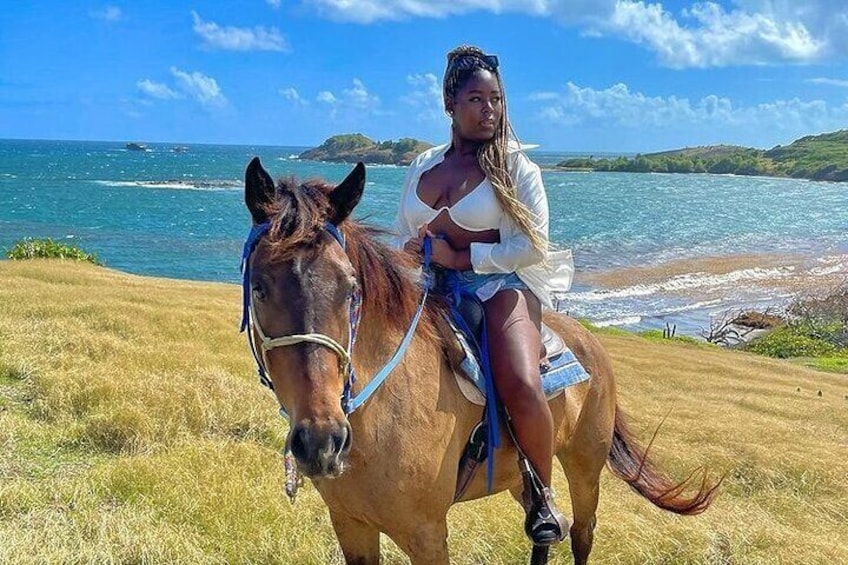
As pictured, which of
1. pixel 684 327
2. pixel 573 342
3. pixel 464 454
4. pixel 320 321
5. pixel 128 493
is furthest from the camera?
pixel 684 327

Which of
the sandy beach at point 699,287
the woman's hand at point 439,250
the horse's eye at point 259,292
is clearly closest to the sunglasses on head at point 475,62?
the woman's hand at point 439,250

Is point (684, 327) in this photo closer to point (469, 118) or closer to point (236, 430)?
point (236, 430)

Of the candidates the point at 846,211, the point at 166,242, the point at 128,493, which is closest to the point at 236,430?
the point at 128,493

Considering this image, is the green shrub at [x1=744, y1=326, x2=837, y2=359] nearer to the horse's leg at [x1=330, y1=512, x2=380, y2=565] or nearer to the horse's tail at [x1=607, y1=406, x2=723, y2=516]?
the horse's tail at [x1=607, y1=406, x2=723, y2=516]

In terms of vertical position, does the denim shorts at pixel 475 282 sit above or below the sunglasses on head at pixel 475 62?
below

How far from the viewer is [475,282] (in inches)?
151

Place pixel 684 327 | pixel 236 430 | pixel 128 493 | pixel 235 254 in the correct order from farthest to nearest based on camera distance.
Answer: pixel 235 254 < pixel 684 327 < pixel 236 430 < pixel 128 493

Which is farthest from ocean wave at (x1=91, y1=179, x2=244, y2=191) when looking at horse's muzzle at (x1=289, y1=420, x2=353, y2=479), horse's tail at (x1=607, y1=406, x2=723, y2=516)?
horse's muzzle at (x1=289, y1=420, x2=353, y2=479)

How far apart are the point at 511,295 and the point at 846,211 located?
89693 millimetres

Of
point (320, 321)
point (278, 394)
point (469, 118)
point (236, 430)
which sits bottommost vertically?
point (236, 430)

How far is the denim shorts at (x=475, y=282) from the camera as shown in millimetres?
3783

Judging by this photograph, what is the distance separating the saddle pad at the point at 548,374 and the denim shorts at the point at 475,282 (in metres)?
0.28

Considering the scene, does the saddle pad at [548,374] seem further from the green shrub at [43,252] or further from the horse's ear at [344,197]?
the green shrub at [43,252]

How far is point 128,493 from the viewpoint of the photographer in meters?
5.39
